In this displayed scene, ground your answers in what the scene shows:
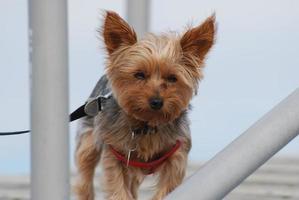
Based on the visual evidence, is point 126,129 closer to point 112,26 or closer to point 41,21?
point 112,26

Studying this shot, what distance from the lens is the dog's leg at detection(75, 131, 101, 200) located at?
369 centimetres

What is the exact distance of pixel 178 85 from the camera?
307 cm

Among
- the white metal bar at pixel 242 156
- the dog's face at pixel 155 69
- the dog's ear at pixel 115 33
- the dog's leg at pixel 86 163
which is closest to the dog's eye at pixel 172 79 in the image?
the dog's face at pixel 155 69

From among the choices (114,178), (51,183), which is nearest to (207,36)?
(114,178)

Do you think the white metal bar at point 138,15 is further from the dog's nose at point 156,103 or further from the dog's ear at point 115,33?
the dog's nose at point 156,103

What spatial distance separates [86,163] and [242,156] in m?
1.81

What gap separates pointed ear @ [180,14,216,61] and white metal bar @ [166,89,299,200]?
93cm

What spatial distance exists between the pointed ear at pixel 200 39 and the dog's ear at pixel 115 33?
0.75 ft

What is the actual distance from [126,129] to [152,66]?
1.02 feet

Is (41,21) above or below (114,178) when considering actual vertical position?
above

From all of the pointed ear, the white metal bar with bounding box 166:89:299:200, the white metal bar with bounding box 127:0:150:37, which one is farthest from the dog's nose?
the white metal bar with bounding box 127:0:150:37

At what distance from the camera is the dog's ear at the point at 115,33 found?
2947 mm

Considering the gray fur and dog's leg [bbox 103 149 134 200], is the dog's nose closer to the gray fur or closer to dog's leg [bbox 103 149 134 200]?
the gray fur

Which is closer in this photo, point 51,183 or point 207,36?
point 51,183
